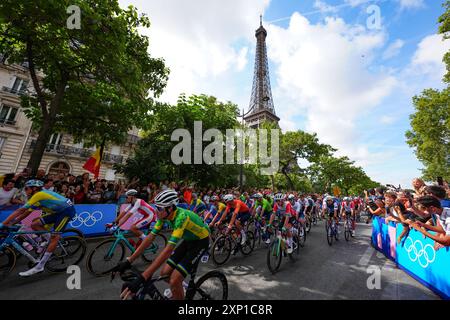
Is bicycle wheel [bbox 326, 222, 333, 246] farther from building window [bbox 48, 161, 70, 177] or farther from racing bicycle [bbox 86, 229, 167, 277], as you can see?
building window [bbox 48, 161, 70, 177]

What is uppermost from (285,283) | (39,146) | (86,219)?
(39,146)

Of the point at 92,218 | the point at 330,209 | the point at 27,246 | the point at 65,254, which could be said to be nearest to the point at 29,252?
the point at 27,246

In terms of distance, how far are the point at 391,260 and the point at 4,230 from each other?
10383 mm

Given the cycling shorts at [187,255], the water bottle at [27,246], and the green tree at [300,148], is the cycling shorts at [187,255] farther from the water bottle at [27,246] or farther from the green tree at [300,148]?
the green tree at [300,148]

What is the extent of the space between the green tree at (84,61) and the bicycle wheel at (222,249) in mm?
6773

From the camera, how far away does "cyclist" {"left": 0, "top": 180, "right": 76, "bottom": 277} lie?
408 centimetres

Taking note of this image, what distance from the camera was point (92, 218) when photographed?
24.0 ft

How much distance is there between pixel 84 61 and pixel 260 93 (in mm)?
61389

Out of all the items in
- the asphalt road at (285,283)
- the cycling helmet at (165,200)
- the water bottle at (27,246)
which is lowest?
the asphalt road at (285,283)

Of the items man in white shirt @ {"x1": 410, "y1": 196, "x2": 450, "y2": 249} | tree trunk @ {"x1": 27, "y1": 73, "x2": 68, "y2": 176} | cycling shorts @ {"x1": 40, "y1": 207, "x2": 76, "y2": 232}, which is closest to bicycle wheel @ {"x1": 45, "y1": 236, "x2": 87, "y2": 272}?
cycling shorts @ {"x1": 40, "y1": 207, "x2": 76, "y2": 232}

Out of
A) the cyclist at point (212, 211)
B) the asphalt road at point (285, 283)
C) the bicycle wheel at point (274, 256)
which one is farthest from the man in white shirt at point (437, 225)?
the cyclist at point (212, 211)

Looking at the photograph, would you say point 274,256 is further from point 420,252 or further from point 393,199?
point 393,199

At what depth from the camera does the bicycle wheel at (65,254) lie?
4645 mm
